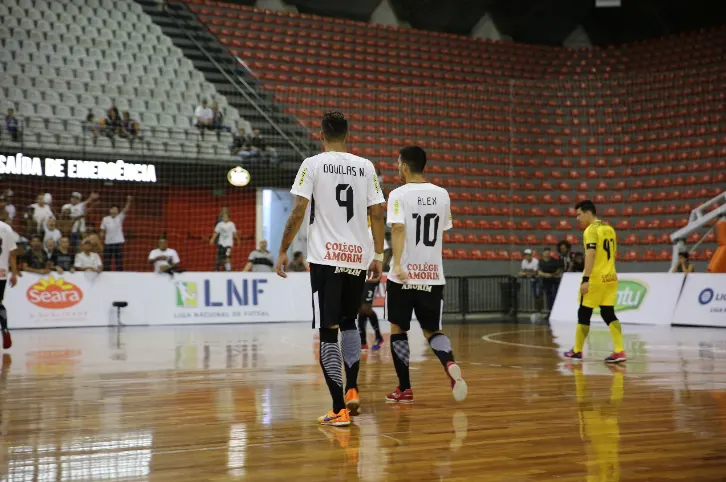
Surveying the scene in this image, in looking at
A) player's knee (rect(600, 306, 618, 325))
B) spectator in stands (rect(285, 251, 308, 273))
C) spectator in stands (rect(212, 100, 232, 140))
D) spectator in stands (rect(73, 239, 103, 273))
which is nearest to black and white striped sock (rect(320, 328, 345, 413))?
player's knee (rect(600, 306, 618, 325))

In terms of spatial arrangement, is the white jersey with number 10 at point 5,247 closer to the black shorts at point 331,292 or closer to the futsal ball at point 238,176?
the black shorts at point 331,292

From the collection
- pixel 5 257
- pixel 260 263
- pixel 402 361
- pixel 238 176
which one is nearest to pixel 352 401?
pixel 402 361

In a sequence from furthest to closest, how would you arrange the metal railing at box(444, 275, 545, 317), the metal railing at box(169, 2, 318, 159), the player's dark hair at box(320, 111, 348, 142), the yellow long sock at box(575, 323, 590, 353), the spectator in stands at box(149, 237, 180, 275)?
the metal railing at box(169, 2, 318, 159)
the metal railing at box(444, 275, 545, 317)
the spectator in stands at box(149, 237, 180, 275)
the yellow long sock at box(575, 323, 590, 353)
the player's dark hair at box(320, 111, 348, 142)

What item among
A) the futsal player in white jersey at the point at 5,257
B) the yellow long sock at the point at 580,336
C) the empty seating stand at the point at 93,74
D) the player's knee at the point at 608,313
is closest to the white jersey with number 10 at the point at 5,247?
the futsal player in white jersey at the point at 5,257

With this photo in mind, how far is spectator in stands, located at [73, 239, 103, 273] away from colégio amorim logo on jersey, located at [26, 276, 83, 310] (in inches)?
18.8

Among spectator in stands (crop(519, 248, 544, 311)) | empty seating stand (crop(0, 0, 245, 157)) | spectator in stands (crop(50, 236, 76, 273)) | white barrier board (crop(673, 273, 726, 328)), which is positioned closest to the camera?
white barrier board (crop(673, 273, 726, 328))

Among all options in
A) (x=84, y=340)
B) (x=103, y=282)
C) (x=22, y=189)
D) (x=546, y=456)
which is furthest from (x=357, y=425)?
(x=22, y=189)

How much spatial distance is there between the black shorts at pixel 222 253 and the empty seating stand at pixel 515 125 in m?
5.55

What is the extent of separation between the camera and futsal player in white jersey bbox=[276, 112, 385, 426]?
18.9 feet

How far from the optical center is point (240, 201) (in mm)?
25750

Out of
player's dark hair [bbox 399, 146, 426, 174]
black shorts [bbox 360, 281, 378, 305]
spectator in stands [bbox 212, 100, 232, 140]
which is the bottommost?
black shorts [bbox 360, 281, 378, 305]

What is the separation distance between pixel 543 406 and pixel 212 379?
11.6ft

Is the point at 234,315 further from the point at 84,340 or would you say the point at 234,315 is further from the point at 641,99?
the point at 641,99

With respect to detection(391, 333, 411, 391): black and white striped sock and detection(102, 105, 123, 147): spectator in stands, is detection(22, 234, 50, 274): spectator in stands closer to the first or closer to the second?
detection(102, 105, 123, 147): spectator in stands
